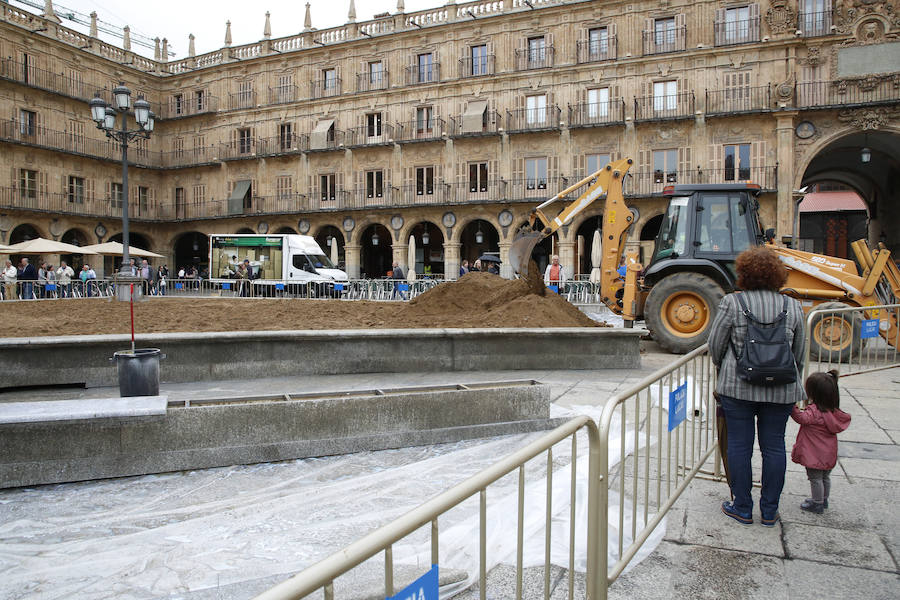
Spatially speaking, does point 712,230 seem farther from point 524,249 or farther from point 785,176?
point 785,176

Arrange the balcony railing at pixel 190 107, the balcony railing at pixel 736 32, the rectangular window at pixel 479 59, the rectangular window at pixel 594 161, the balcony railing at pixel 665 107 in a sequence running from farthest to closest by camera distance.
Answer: the balcony railing at pixel 190 107 → the rectangular window at pixel 479 59 → the rectangular window at pixel 594 161 → the balcony railing at pixel 665 107 → the balcony railing at pixel 736 32

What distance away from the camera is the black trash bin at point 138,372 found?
546cm

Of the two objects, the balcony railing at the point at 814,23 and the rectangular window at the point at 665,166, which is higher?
the balcony railing at the point at 814,23

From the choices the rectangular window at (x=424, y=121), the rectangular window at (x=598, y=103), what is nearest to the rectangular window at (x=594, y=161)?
the rectangular window at (x=598, y=103)

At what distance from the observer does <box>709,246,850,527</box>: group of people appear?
337 cm

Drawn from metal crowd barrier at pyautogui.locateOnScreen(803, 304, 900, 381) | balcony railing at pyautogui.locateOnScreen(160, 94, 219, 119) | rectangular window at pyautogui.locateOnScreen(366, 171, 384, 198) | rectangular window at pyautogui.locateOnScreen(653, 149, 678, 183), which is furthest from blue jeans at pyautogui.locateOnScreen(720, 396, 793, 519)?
balcony railing at pyautogui.locateOnScreen(160, 94, 219, 119)

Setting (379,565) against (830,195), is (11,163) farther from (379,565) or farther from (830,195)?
(830,195)

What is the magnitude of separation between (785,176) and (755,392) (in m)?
24.5

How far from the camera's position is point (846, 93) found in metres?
23.6

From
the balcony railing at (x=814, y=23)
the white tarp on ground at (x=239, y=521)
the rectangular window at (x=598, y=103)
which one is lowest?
the white tarp on ground at (x=239, y=521)

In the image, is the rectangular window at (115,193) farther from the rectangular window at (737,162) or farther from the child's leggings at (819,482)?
the child's leggings at (819,482)

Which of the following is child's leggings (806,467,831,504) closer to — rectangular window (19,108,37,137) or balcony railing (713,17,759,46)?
balcony railing (713,17,759,46)

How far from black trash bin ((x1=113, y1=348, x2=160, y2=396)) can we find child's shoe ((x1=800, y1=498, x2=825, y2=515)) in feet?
16.8

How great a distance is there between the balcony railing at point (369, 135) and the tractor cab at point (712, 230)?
2284 centimetres
